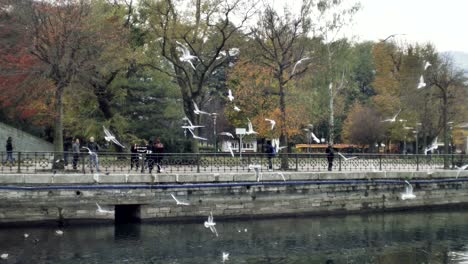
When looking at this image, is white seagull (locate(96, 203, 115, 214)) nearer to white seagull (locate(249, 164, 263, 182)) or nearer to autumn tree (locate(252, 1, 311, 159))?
white seagull (locate(249, 164, 263, 182))

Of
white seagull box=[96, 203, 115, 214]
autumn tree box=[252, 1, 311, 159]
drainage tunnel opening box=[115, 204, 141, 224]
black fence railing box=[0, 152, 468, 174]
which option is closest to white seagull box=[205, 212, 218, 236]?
black fence railing box=[0, 152, 468, 174]

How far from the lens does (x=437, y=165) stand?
3072 cm

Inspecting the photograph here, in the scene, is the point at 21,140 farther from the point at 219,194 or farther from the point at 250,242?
the point at 250,242

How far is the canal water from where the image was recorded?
16656mm

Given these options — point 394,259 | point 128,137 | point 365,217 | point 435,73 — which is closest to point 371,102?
point 435,73

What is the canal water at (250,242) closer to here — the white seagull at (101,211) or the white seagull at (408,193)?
the white seagull at (101,211)

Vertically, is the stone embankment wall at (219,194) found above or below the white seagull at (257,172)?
below

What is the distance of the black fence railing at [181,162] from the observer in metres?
21.4

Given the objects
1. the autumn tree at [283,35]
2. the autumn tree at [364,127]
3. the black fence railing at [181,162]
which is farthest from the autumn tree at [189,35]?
the autumn tree at [364,127]

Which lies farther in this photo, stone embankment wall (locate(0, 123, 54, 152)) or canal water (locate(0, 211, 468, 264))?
stone embankment wall (locate(0, 123, 54, 152))

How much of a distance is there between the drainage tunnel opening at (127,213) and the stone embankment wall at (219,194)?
5cm

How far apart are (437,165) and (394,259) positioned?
14959 millimetres

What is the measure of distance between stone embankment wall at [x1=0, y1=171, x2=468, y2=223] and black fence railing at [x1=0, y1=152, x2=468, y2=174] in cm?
79

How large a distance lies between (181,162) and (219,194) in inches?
75.0
